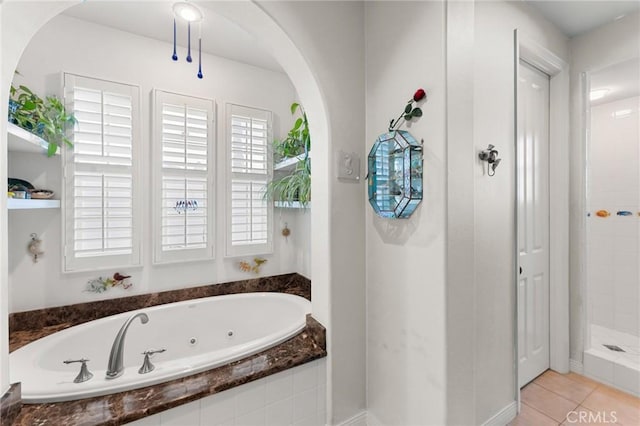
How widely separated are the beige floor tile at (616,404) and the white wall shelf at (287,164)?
2.62 m

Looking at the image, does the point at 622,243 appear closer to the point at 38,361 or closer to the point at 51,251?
the point at 38,361

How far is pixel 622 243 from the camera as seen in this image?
8.23ft

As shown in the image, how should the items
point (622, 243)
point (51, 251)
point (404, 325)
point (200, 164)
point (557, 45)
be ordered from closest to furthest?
point (404, 325) < point (51, 251) < point (557, 45) < point (200, 164) < point (622, 243)

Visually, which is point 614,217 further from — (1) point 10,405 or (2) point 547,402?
(1) point 10,405

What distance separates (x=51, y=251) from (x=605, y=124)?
4.91 m

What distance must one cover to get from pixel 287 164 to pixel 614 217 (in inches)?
126

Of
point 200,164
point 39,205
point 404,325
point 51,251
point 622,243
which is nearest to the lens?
point 404,325

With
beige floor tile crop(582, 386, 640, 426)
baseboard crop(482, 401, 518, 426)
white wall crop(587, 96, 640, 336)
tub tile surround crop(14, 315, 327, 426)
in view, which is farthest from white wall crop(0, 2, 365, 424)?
white wall crop(587, 96, 640, 336)

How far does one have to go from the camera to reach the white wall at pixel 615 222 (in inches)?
95.0

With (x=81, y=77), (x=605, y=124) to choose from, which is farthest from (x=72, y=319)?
(x=605, y=124)

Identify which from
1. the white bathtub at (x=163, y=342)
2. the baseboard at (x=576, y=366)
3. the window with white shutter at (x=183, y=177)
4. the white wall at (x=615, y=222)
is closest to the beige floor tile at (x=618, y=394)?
the baseboard at (x=576, y=366)

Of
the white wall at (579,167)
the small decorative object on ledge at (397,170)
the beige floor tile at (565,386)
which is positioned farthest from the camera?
the white wall at (579,167)

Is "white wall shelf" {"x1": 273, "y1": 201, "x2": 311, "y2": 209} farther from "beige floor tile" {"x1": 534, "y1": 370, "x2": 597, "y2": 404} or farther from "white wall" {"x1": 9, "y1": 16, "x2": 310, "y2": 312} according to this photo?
"beige floor tile" {"x1": 534, "y1": 370, "x2": 597, "y2": 404}

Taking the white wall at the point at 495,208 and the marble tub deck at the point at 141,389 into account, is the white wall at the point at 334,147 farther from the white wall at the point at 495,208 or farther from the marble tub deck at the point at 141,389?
the white wall at the point at 495,208
